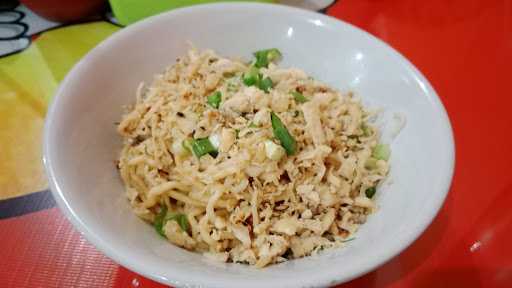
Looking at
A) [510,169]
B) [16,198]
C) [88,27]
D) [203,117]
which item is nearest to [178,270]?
[203,117]

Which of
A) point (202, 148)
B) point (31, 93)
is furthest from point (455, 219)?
point (31, 93)

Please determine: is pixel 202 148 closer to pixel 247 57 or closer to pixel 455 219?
pixel 247 57

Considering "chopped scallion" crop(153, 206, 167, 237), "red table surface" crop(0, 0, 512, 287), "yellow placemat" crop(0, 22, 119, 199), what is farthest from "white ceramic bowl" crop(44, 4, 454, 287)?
"yellow placemat" crop(0, 22, 119, 199)

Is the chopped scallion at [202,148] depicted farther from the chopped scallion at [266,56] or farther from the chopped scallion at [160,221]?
the chopped scallion at [266,56]

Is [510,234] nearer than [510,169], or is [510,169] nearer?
[510,234]

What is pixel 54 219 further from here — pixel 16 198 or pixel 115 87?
pixel 115 87

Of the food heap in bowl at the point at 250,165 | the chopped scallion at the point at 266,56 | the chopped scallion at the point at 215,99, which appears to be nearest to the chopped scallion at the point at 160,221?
the food heap in bowl at the point at 250,165
